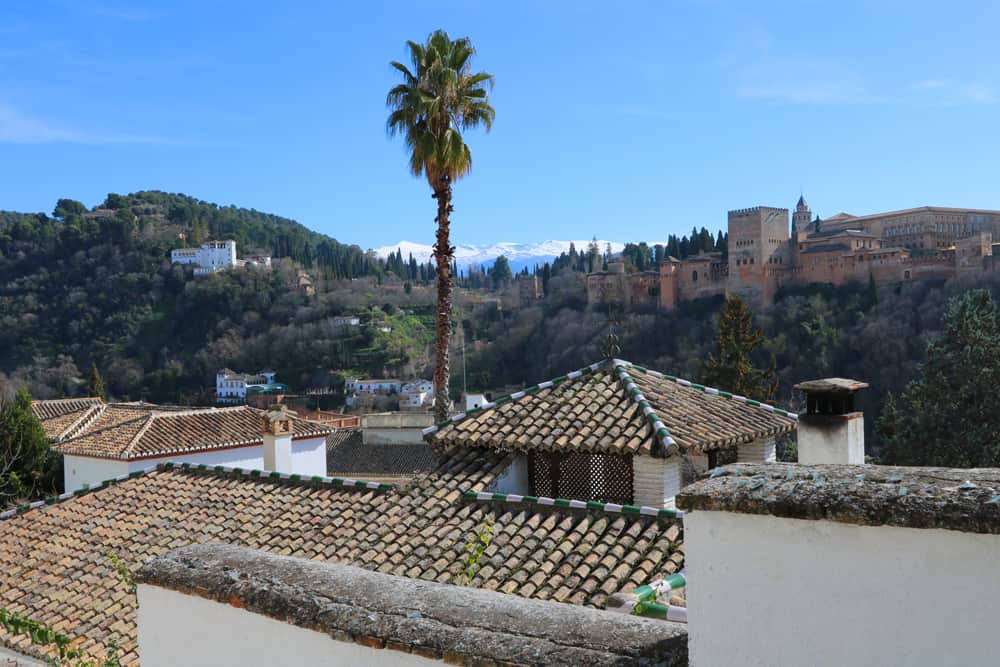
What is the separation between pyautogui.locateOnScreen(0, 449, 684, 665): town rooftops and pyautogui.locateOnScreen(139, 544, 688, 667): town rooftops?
360 centimetres

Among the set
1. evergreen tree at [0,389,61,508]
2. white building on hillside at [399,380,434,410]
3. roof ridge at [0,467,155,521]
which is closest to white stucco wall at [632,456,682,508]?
roof ridge at [0,467,155,521]

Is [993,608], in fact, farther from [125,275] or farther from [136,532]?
[125,275]

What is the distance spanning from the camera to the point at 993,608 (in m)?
1.37

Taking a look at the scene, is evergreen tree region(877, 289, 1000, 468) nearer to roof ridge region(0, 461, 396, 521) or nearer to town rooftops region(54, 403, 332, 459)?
town rooftops region(54, 403, 332, 459)

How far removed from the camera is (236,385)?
73.2 m

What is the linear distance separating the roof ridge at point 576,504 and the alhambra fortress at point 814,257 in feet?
211

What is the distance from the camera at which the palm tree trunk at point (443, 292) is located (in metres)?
15.8

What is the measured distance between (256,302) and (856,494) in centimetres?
9123

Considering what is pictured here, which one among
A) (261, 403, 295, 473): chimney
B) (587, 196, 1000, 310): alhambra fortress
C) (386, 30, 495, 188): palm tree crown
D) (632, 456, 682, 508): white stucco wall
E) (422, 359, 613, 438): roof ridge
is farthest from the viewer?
(587, 196, 1000, 310): alhambra fortress

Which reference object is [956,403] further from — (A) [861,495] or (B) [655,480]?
(A) [861,495]

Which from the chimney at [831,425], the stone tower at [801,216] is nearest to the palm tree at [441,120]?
the chimney at [831,425]

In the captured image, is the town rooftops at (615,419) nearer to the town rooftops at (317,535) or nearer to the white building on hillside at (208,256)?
the town rooftops at (317,535)

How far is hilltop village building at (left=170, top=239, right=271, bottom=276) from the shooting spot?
324ft

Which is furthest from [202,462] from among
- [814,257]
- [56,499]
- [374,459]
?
[814,257]
